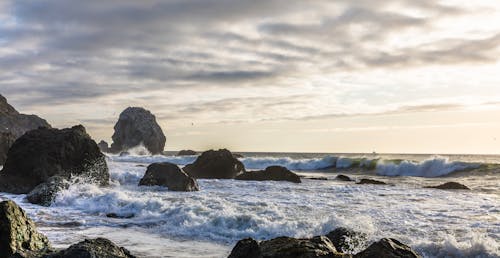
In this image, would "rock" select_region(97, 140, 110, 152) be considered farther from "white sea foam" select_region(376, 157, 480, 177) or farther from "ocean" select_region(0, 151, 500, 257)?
"ocean" select_region(0, 151, 500, 257)

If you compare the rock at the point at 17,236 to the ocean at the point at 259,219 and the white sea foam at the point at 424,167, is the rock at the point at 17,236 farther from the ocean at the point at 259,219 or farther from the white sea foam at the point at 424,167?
the white sea foam at the point at 424,167

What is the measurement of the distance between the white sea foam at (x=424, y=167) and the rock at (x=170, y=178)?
26.3m

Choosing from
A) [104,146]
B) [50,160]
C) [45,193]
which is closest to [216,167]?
[50,160]

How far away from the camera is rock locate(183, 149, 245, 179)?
3319 centimetres

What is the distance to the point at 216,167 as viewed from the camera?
33594 mm

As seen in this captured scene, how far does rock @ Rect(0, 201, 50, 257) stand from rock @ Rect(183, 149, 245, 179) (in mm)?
24683

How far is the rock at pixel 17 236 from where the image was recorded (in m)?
7.56

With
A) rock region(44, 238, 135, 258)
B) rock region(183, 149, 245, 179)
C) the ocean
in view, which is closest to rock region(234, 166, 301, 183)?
rock region(183, 149, 245, 179)

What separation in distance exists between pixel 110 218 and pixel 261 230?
17.6 ft

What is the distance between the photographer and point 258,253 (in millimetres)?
6996

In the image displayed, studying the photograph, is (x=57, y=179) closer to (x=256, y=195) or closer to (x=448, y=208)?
(x=256, y=195)

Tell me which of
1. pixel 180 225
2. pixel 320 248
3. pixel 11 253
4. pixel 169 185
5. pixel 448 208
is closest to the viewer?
pixel 320 248

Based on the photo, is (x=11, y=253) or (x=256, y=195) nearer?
(x=11, y=253)

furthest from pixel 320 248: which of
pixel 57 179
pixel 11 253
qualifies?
pixel 57 179
